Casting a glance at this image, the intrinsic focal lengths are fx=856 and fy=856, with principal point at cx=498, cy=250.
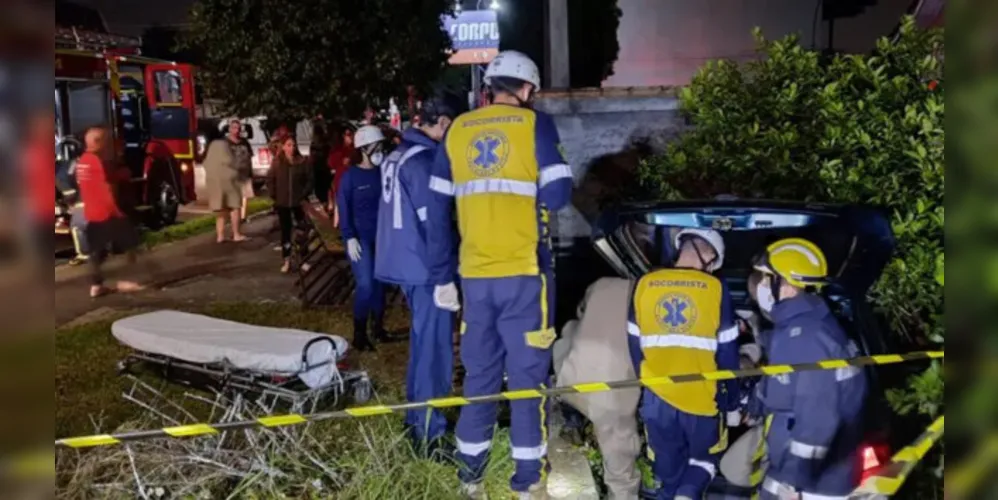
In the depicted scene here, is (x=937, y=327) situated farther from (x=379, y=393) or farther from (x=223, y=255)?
(x=223, y=255)

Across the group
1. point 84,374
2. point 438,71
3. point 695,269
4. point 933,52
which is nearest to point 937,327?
point 695,269

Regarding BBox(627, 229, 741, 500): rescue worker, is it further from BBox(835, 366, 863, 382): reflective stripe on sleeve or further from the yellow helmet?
BBox(835, 366, 863, 382): reflective stripe on sleeve

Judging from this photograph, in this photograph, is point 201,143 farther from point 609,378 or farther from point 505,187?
point 609,378

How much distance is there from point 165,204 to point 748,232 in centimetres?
1193

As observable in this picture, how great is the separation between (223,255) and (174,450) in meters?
8.08

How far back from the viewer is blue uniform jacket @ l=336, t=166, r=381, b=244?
6.60m

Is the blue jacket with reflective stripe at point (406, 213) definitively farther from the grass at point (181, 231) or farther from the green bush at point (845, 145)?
the grass at point (181, 231)

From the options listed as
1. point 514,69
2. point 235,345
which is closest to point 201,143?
point 235,345

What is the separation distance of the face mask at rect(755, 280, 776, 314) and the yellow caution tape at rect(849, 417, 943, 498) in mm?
735

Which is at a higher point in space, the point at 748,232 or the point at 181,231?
the point at 748,232

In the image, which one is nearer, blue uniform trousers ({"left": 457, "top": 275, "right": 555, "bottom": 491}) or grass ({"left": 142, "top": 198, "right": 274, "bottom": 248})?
blue uniform trousers ({"left": 457, "top": 275, "right": 555, "bottom": 491})

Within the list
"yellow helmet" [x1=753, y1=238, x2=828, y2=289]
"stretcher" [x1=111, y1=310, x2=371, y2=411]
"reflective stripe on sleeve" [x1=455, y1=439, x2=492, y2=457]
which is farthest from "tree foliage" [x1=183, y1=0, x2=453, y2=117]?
"yellow helmet" [x1=753, y1=238, x2=828, y2=289]

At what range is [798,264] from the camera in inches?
126

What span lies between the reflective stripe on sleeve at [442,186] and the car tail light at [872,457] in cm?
200
